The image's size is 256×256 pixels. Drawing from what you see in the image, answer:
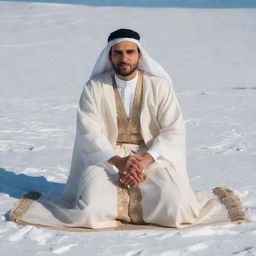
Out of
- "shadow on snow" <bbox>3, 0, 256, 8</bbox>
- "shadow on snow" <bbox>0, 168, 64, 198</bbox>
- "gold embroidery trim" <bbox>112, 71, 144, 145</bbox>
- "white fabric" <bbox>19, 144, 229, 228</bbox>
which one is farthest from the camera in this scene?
"shadow on snow" <bbox>3, 0, 256, 8</bbox>

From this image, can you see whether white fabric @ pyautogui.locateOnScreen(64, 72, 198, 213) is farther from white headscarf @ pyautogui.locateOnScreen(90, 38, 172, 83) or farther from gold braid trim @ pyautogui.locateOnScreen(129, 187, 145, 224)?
gold braid trim @ pyautogui.locateOnScreen(129, 187, 145, 224)

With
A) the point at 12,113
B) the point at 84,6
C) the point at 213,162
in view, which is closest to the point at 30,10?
the point at 84,6

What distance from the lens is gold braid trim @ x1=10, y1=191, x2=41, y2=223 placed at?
13.2ft

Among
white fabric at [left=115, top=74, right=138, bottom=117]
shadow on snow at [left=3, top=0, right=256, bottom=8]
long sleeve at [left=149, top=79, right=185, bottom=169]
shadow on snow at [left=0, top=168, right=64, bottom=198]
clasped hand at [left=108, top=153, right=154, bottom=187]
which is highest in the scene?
shadow on snow at [left=3, top=0, right=256, bottom=8]

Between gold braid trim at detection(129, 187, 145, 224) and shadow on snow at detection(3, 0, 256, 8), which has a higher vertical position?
shadow on snow at detection(3, 0, 256, 8)

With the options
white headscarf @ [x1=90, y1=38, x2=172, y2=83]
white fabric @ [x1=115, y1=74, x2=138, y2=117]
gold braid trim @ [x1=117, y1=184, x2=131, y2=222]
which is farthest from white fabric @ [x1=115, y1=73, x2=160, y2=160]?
gold braid trim @ [x1=117, y1=184, x2=131, y2=222]

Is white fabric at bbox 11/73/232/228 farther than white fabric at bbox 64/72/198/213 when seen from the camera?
→ No

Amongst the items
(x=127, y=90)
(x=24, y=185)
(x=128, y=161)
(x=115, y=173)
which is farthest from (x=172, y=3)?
(x=128, y=161)

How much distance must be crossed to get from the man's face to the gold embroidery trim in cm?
12

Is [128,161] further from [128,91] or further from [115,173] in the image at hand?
[128,91]

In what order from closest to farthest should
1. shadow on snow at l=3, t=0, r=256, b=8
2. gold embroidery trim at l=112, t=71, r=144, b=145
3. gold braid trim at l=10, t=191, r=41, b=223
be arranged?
1. gold braid trim at l=10, t=191, r=41, b=223
2. gold embroidery trim at l=112, t=71, r=144, b=145
3. shadow on snow at l=3, t=0, r=256, b=8

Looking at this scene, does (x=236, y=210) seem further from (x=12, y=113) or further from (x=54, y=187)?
(x=12, y=113)

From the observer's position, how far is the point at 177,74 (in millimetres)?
10188

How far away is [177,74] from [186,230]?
6466 millimetres
